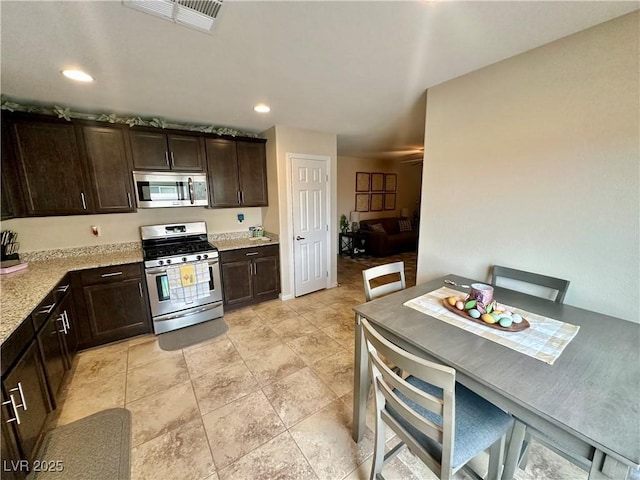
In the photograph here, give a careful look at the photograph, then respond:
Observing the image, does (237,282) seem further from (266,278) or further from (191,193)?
(191,193)

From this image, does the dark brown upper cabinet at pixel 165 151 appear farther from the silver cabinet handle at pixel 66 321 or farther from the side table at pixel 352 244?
the side table at pixel 352 244

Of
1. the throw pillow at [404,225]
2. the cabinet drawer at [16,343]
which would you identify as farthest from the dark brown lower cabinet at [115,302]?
the throw pillow at [404,225]

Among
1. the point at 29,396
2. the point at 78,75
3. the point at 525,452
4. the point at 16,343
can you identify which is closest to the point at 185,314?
the point at 29,396

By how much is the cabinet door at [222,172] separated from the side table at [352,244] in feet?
11.2

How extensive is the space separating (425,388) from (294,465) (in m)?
0.88

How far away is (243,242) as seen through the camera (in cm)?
360

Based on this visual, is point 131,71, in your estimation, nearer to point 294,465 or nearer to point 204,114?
point 204,114

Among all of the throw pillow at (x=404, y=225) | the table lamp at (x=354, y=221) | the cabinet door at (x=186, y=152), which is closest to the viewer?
the cabinet door at (x=186, y=152)

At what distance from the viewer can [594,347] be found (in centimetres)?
116

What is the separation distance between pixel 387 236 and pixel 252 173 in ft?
12.2

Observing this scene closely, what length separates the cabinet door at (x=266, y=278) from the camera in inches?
141

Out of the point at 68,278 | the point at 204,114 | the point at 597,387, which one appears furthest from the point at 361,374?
the point at 204,114

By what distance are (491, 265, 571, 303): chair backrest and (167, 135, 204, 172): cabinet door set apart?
3319 millimetres

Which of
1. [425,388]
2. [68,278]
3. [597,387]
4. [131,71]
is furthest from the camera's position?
[68,278]
